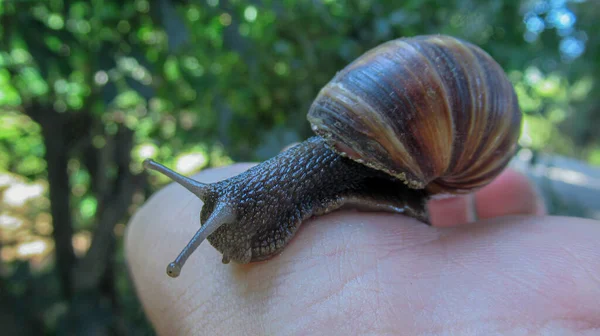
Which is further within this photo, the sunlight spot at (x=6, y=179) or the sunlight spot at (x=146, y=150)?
the sunlight spot at (x=146, y=150)

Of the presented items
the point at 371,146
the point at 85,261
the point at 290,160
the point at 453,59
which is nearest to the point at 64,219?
the point at 85,261

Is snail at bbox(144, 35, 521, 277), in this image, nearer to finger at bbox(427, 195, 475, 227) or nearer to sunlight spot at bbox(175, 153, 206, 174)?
finger at bbox(427, 195, 475, 227)

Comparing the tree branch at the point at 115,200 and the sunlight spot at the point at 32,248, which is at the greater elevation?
the tree branch at the point at 115,200

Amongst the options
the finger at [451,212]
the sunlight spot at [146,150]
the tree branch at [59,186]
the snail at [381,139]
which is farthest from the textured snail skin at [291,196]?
the sunlight spot at [146,150]

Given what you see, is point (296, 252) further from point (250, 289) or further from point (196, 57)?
point (196, 57)

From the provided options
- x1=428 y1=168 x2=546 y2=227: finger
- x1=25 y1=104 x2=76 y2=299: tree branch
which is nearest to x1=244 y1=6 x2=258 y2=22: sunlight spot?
x1=25 y1=104 x2=76 y2=299: tree branch

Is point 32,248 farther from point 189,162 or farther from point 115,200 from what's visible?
point 189,162

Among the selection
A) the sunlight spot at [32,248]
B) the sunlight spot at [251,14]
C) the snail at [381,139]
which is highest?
the sunlight spot at [251,14]

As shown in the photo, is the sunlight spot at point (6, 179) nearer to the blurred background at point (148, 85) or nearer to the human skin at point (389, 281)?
the blurred background at point (148, 85)

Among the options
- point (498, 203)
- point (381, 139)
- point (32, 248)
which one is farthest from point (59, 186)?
point (498, 203)
